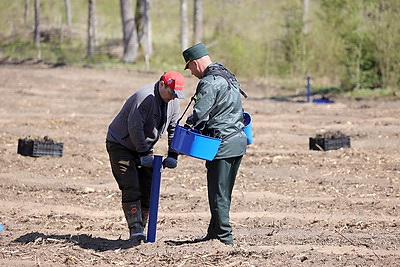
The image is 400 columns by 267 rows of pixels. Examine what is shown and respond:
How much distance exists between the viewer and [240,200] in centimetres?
983

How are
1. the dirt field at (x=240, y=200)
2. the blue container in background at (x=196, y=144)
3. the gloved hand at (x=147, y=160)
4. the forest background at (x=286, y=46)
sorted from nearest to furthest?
the blue container in background at (x=196, y=144) < the dirt field at (x=240, y=200) < the gloved hand at (x=147, y=160) < the forest background at (x=286, y=46)

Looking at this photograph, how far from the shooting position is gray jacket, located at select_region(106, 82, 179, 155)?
22.9 feet

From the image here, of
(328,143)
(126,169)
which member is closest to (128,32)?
(328,143)

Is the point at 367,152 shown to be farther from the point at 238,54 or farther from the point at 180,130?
the point at 238,54

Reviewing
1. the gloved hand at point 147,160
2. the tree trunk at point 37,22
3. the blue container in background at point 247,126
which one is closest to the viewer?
the blue container in background at point 247,126

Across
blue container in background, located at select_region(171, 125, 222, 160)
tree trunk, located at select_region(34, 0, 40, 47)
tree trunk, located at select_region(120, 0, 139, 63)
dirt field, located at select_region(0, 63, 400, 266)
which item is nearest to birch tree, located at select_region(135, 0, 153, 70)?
tree trunk, located at select_region(120, 0, 139, 63)

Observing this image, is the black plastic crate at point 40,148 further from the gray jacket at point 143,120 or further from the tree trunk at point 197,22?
the tree trunk at point 197,22

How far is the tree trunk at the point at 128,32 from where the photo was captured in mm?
34094

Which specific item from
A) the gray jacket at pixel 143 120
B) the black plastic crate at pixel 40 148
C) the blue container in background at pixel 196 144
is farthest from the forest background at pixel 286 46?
the blue container in background at pixel 196 144

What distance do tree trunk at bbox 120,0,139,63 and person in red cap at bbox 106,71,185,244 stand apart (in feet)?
89.2

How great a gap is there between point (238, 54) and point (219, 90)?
23.0 meters

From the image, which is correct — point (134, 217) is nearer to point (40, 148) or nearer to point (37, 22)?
point (40, 148)

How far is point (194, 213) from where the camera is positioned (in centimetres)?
912

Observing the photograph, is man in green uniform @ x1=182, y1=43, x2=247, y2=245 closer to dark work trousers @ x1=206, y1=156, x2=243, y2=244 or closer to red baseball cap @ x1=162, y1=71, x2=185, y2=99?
dark work trousers @ x1=206, y1=156, x2=243, y2=244
